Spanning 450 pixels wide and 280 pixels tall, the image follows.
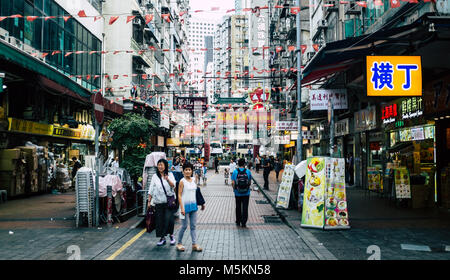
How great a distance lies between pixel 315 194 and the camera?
29.9 ft

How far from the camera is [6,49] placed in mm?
11797

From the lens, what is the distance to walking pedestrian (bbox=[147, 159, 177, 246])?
737cm

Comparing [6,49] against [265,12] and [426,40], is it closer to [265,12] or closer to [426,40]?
[426,40]

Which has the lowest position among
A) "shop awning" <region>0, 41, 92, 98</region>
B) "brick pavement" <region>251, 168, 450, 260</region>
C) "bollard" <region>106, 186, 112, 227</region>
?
"brick pavement" <region>251, 168, 450, 260</region>

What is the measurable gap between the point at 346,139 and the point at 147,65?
59.5 ft

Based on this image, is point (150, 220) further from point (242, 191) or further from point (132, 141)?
point (132, 141)

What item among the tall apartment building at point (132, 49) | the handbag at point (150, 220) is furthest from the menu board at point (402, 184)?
the tall apartment building at point (132, 49)

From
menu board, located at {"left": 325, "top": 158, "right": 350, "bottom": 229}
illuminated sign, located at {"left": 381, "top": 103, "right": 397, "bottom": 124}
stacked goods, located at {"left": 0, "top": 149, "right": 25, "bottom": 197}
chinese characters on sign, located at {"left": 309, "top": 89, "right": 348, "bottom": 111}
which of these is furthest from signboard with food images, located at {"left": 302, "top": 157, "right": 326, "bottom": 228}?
stacked goods, located at {"left": 0, "top": 149, "right": 25, "bottom": 197}

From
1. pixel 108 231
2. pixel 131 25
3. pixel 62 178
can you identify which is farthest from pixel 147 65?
pixel 108 231

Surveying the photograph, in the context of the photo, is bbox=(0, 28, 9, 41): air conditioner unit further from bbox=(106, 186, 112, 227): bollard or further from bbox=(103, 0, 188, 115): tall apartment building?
bbox=(103, 0, 188, 115): tall apartment building

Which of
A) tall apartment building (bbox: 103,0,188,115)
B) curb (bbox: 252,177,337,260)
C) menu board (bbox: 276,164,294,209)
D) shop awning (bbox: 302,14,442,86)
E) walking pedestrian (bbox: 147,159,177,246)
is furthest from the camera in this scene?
tall apartment building (bbox: 103,0,188,115)

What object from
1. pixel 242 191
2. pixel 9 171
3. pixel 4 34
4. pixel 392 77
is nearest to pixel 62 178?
pixel 9 171

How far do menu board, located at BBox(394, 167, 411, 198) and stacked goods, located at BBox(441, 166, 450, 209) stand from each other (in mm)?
1003

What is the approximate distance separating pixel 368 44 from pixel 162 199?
21.8 ft
